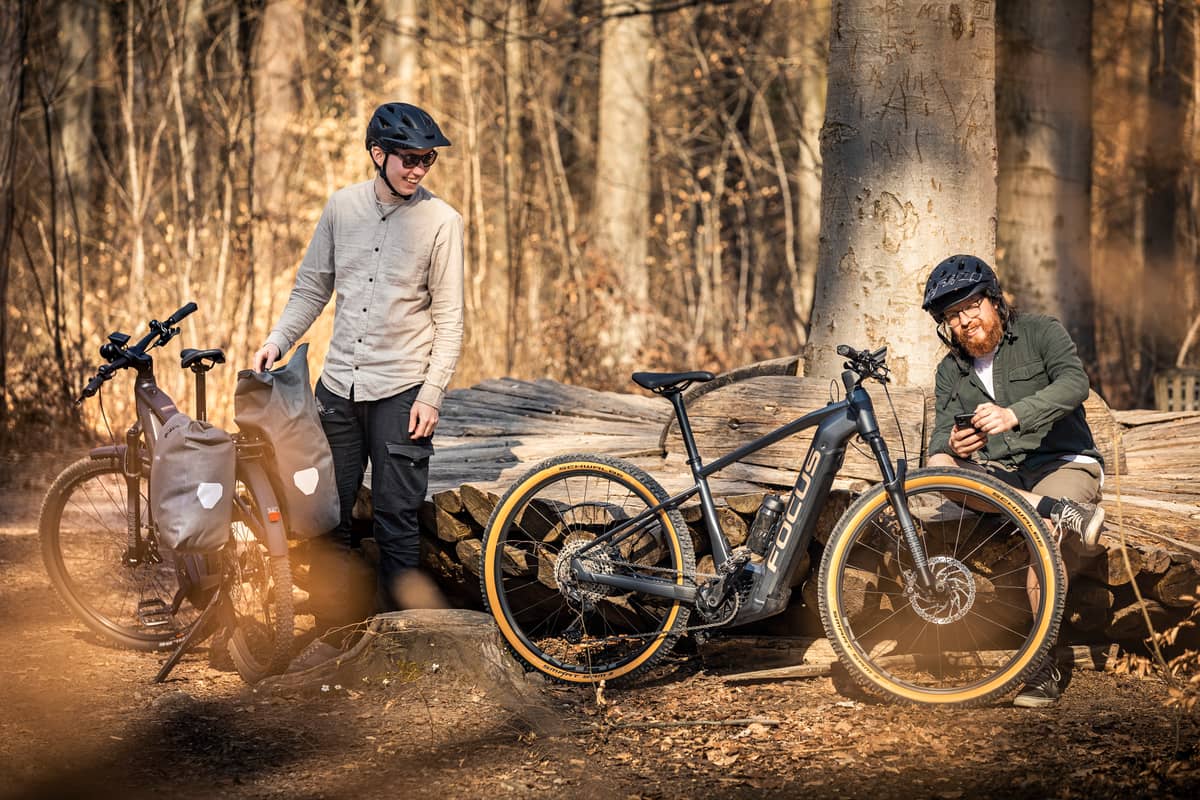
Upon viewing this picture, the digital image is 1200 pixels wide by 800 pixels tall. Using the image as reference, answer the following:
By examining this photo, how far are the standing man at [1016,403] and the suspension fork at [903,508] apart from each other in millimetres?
341

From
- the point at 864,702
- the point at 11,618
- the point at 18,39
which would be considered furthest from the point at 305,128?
the point at 864,702

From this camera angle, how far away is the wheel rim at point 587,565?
510 cm

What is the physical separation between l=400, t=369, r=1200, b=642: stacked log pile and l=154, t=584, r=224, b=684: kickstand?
3.21 feet

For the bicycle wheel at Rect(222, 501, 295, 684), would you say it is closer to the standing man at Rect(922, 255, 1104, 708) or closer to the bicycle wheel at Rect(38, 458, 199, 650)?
the bicycle wheel at Rect(38, 458, 199, 650)

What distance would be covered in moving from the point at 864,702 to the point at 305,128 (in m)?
9.37

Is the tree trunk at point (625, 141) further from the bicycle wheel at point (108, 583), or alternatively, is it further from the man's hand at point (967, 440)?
the man's hand at point (967, 440)

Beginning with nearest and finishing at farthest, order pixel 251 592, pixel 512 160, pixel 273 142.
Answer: pixel 251 592
pixel 273 142
pixel 512 160

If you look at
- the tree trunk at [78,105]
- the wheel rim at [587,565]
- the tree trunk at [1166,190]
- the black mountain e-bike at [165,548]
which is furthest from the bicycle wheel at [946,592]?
the tree trunk at [78,105]

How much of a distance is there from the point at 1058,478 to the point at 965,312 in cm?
74

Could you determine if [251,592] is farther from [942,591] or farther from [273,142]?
[273,142]

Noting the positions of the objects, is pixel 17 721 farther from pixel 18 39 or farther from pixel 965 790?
pixel 18 39

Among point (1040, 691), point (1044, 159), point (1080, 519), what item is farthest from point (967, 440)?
point (1044, 159)

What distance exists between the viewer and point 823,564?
15.4 feet

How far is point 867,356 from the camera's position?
471 centimetres
